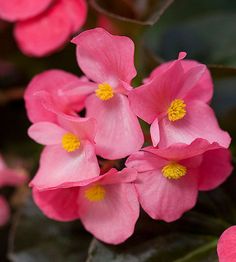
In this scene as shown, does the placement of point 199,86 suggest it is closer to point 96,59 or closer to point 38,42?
point 96,59

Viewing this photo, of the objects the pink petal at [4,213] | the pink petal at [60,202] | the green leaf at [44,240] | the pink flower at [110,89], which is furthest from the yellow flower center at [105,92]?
the pink petal at [4,213]

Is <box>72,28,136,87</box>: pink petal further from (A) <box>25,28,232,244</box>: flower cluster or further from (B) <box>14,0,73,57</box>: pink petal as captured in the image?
(B) <box>14,0,73,57</box>: pink petal

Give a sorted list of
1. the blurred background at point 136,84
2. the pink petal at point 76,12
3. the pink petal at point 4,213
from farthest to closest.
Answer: the pink petal at point 4,213, the pink petal at point 76,12, the blurred background at point 136,84

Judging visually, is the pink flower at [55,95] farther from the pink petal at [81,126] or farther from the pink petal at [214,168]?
the pink petal at [214,168]

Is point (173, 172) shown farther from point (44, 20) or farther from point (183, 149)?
point (44, 20)

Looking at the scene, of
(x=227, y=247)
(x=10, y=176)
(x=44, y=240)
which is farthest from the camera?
(x=10, y=176)

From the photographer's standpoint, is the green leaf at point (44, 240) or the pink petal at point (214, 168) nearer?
the pink petal at point (214, 168)

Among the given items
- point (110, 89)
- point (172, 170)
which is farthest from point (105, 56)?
point (172, 170)
